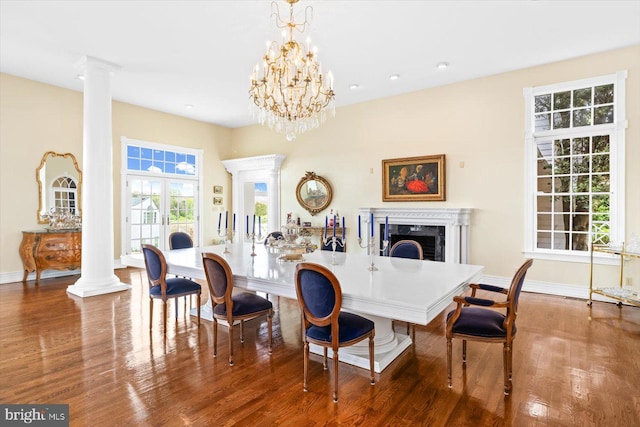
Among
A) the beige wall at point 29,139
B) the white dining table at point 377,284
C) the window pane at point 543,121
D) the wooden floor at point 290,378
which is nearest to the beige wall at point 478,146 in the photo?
the window pane at point 543,121

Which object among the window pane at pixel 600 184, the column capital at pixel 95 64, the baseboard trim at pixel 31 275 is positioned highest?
the column capital at pixel 95 64

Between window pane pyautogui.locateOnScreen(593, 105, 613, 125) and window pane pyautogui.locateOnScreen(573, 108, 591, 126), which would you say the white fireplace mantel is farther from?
window pane pyautogui.locateOnScreen(593, 105, 613, 125)

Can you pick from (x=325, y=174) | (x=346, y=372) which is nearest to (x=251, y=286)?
(x=346, y=372)

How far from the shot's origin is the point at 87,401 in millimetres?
2215

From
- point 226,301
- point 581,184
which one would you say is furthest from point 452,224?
point 226,301

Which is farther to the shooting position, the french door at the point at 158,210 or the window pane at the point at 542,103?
the french door at the point at 158,210

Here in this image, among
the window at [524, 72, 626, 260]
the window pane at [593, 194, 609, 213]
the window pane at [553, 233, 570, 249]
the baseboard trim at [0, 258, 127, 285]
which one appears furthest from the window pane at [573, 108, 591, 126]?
the baseboard trim at [0, 258, 127, 285]

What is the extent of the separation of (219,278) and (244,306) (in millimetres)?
333

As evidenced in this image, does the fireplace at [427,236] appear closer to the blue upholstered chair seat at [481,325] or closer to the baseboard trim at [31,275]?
the blue upholstered chair seat at [481,325]

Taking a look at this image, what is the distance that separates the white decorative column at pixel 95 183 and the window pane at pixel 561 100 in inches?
254

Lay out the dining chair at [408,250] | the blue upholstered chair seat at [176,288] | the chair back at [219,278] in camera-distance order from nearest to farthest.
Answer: the chair back at [219,278] < the blue upholstered chair seat at [176,288] < the dining chair at [408,250]

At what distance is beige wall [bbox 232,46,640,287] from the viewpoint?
459 centimetres

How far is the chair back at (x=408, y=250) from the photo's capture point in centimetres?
372

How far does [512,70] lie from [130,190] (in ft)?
23.8
